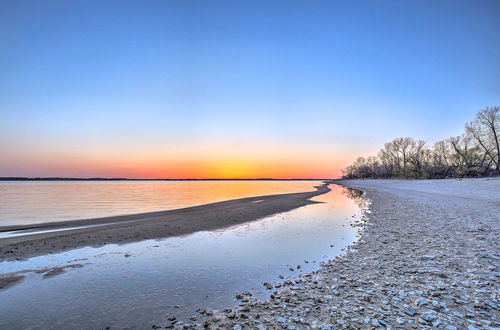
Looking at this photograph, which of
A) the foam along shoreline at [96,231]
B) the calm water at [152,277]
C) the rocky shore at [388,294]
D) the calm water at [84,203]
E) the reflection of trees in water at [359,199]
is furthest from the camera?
the reflection of trees in water at [359,199]

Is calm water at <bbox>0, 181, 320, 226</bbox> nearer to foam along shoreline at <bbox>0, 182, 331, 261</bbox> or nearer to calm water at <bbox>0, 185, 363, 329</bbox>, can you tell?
foam along shoreline at <bbox>0, 182, 331, 261</bbox>

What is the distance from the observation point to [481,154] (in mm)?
75312

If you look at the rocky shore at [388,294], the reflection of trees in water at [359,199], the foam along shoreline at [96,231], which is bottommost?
the reflection of trees in water at [359,199]

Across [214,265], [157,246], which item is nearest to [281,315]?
[214,265]

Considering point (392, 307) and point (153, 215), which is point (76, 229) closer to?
point (153, 215)

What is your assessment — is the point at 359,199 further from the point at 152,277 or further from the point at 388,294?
the point at 152,277

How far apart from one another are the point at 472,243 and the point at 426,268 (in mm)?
4545

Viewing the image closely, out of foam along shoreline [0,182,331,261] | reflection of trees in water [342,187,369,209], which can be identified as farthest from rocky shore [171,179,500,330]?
reflection of trees in water [342,187,369,209]

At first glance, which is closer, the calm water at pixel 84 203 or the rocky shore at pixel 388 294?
the rocky shore at pixel 388 294

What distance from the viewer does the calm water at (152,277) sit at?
19.9ft

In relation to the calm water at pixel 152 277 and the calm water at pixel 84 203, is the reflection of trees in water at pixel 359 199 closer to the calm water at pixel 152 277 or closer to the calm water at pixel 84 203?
the calm water at pixel 84 203

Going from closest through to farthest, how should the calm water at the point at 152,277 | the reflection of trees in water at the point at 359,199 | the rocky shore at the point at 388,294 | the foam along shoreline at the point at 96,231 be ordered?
the rocky shore at the point at 388,294 → the calm water at the point at 152,277 → the foam along shoreline at the point at 96,231 → the reflection of trees in water at the point at 359,199

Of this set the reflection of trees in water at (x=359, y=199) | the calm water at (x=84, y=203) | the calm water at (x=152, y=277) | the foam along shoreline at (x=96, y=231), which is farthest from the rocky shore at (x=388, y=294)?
the calm water at (x=84, y=203)

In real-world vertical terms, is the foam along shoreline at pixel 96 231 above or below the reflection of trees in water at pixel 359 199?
above
